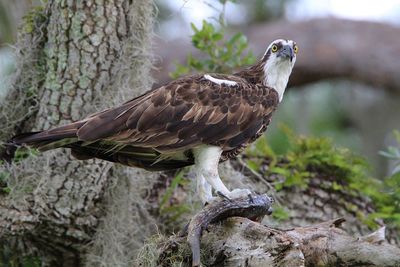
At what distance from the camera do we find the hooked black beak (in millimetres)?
5820

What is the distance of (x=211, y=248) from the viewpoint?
510cm

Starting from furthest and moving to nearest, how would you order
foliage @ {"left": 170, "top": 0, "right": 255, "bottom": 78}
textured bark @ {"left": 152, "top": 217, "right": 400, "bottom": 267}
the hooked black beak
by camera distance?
foliage @ {"left": 170, "top": 0, "right": 255, "bottom": 78} → the hooked black beak → textured bark @ {"left": 152, "top": 217, "right": 400, "bottom": 267}

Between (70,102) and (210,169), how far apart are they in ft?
4.50

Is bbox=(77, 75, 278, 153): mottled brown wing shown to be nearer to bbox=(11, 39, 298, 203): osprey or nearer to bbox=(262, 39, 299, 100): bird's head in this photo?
bbox=(11, 39, 298, 203): osprey

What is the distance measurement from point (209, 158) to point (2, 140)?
183 centimetres

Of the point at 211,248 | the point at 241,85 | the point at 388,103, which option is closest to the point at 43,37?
the point at 241,85

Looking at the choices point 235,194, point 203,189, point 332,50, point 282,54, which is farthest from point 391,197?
point 332,50

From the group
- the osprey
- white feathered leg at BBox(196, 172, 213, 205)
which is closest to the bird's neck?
the osprey

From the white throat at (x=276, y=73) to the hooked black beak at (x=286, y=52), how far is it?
0.06 metres

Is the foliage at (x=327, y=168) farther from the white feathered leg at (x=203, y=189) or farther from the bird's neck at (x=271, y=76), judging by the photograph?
the white feathered leg at (x=203, y=189)

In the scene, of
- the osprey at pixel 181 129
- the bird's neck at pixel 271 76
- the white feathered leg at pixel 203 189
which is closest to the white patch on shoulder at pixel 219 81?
the osprey at pixel 181 129

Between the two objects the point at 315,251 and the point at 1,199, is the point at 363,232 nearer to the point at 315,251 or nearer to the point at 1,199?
the point at 315,251

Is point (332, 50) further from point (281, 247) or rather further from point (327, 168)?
point (281, 247)

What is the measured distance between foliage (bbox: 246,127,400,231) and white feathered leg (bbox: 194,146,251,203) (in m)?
1.75
